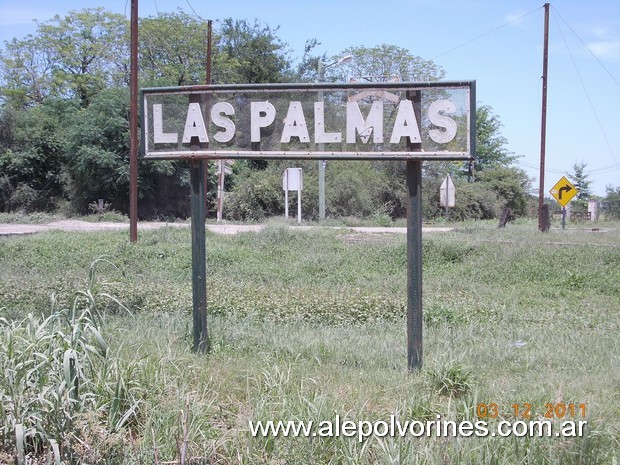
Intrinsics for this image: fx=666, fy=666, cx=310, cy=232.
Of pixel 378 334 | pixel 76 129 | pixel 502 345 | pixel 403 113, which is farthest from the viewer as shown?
pixel 76 129

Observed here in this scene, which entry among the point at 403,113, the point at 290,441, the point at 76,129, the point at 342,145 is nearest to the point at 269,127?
the point at 342,145

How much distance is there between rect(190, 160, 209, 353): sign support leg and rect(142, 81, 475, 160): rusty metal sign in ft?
0.85

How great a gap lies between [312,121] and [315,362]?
7.16 ft

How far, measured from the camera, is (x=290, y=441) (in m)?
3.86

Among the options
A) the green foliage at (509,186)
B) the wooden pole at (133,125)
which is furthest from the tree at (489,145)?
the wooden pole at (133,125)

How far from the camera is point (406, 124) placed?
227 inches

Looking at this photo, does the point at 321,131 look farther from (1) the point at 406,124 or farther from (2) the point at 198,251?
(2) the point at 198,251

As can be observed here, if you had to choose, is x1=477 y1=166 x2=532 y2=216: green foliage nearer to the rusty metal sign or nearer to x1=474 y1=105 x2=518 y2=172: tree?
x1=474 y1=105 x2=518 y2=172: tree

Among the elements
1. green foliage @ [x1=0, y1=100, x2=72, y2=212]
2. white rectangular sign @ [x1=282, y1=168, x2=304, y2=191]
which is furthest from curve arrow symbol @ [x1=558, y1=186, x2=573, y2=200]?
green foliage @ [x1=0, y1=100, x2=72, y2=212]

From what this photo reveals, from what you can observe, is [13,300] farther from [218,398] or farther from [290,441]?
[290,441]

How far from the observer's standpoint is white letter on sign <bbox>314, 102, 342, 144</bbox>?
235 inches

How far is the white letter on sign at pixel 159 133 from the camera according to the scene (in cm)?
634

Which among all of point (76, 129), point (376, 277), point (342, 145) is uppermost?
point (76, 129)

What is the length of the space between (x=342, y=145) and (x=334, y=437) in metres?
2.91
